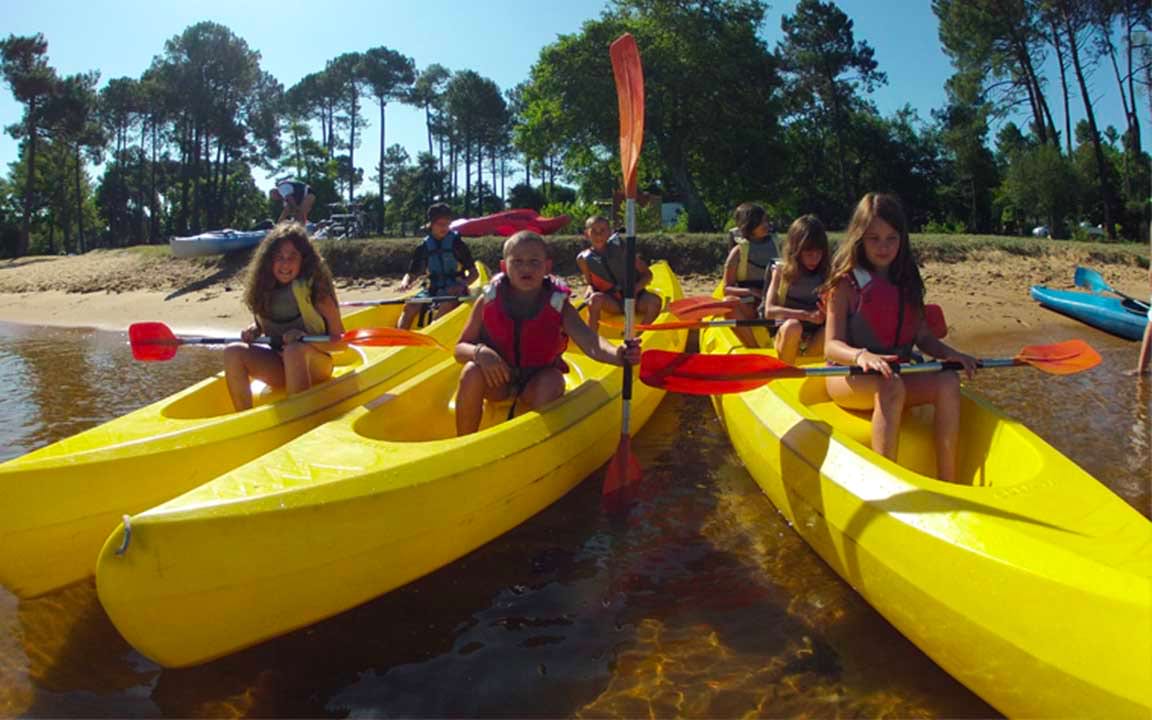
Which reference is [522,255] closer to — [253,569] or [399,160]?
[253,569]

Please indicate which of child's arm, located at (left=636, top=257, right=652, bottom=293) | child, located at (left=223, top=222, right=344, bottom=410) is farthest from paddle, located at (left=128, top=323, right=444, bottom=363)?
child's arm, located at (left=636, top=257, right=652, bottom=293)

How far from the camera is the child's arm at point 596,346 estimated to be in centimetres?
344

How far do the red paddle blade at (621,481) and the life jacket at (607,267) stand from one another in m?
3.08

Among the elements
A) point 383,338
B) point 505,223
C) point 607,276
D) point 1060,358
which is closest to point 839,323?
point 1060,358

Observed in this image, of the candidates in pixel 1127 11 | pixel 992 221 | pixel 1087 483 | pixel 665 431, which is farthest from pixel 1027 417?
pixel 992 221

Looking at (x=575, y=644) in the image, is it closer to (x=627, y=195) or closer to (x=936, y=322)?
(x=627, y=195)

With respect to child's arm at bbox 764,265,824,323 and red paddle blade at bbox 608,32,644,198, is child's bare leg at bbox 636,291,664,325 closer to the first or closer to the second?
child's arm at bbox 764,265,824,323

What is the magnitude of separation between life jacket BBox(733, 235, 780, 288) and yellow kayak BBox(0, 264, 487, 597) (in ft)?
10.8

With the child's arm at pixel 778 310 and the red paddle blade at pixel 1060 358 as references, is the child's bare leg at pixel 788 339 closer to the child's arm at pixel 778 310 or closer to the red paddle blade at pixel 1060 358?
the child's arm at pixel 778 310

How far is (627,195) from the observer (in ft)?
12.2

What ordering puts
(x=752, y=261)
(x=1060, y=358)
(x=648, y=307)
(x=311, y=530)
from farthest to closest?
(x=648, y=307) < (x=752, y=261) < (x=1060, y=358) < (x=311, y=530)

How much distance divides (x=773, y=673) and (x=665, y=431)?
2870 millimetres

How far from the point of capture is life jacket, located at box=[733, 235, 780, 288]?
601cm

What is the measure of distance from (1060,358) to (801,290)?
1.48 m
